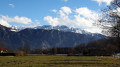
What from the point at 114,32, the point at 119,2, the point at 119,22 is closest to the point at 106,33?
the point at 114,32

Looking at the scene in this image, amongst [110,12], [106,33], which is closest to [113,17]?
[110,12]

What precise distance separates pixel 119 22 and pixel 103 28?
256cm

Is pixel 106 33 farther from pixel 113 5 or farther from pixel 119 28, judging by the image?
pixel 113 5

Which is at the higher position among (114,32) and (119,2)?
(119,2)

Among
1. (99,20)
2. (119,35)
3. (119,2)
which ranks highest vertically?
(119,2)

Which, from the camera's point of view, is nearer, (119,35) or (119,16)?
(119,16)

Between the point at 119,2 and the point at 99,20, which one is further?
the point at 99,20

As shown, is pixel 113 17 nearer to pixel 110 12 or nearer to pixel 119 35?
pixel 110 12

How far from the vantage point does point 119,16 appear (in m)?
29.2

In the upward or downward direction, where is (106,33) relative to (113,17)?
downward

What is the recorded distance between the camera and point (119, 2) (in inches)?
1131

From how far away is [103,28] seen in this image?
101 ft

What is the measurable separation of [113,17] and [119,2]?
2.23 m

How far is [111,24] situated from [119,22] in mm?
1529
